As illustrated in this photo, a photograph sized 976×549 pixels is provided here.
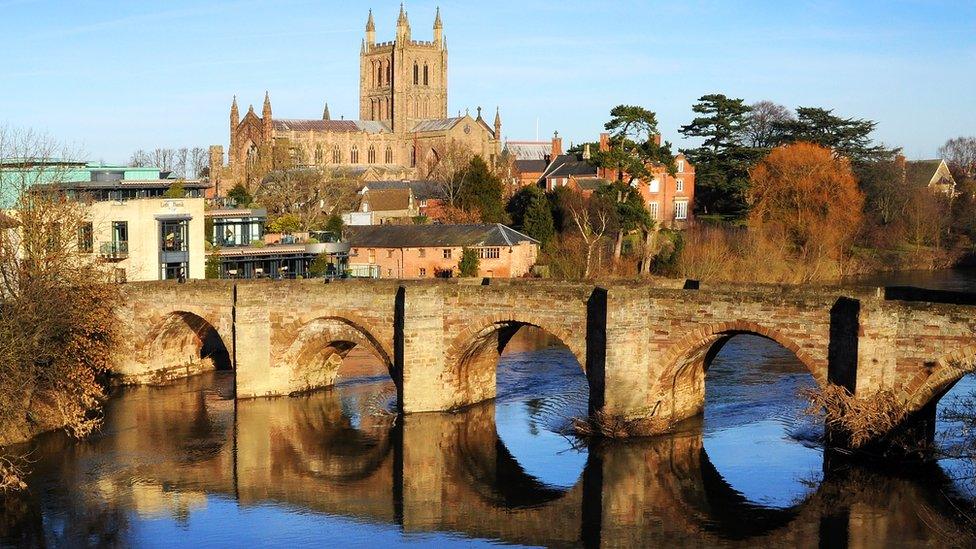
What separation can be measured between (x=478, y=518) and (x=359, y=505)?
3299 mm

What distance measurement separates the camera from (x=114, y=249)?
156 feet

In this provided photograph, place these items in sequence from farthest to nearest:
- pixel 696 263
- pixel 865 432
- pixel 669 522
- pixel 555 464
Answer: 1. pixel 696 263
2. pixel 555 464
3. pixel 865 432
4. pixel 669 522

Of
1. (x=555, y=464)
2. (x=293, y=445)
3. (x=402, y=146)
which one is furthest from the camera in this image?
(x=402, y=146)

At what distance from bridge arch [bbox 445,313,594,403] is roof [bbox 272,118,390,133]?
87873mm

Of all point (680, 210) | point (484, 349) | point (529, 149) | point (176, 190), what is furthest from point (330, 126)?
point (484, 349)

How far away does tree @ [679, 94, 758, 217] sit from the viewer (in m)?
88.1

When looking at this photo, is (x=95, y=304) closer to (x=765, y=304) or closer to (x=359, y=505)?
(x=359, y=505)

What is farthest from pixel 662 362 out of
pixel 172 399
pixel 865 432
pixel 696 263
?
pixel 696 263

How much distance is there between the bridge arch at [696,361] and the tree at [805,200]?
38403 mm

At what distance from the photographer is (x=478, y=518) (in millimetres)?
28359

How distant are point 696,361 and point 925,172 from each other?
80734 millimetres

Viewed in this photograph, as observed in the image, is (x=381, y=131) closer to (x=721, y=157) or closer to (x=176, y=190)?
(x=721, y=157)

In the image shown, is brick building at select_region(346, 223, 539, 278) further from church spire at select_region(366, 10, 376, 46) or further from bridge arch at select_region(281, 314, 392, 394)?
church spire at select_region(366, 10, 376, 46)

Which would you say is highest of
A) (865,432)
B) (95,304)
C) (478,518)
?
(95,304)
